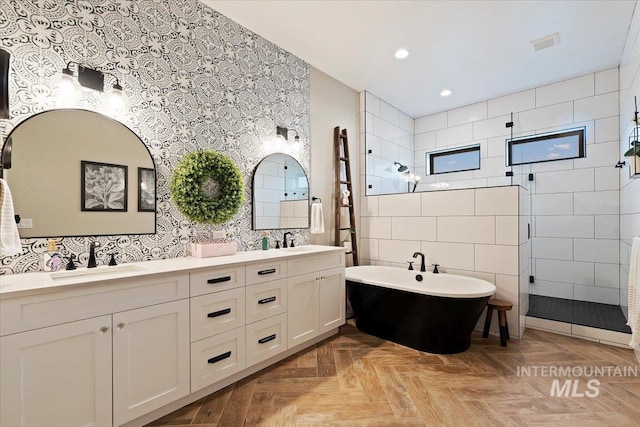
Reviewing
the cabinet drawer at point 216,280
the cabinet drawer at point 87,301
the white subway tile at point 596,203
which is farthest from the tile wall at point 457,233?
the cabinet drawer at point 87,301

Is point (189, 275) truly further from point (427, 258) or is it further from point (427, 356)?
point (427, 258)

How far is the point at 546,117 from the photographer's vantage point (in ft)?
12.4

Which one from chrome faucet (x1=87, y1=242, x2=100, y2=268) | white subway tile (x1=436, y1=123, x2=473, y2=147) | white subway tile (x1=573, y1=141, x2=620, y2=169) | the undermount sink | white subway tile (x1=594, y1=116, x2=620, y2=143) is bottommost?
the undermount sink

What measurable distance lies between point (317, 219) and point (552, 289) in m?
3.17

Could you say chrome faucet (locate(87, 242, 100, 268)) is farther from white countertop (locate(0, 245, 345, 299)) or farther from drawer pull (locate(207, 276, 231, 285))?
drawer pull (locate(207, 276, 231, 285))

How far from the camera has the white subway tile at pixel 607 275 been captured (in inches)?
132

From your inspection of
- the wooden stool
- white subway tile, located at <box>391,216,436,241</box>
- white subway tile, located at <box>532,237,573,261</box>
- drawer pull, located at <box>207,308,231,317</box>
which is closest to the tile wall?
white subway tile, located at <box>391,216,436,241</box>

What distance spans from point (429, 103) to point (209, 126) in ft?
10.8

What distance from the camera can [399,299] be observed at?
269 centimetres

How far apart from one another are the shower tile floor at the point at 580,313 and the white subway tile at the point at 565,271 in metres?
0.25

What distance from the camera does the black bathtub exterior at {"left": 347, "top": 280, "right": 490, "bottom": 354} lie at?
2453mm

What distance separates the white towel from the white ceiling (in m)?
1.61

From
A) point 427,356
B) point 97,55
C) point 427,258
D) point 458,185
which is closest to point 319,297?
point 427,356

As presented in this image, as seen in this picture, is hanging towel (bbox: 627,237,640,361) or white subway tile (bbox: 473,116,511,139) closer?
hanging towel (bbox: 627,237,640,361)
